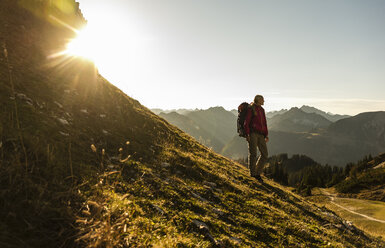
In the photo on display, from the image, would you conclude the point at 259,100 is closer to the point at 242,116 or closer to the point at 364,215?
the point at 242,116

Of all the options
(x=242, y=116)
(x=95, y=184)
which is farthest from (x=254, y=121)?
(x=95, y=184)

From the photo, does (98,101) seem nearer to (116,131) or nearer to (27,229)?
(116,131)

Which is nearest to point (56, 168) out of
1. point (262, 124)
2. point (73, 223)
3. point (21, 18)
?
point (73, 223)

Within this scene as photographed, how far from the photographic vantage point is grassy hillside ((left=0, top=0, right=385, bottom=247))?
117 inches

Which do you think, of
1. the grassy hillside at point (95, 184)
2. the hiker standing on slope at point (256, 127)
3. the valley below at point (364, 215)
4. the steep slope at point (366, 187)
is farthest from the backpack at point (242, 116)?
the steep slope at point (366, 187)

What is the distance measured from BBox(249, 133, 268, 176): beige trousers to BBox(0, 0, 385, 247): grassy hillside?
3.23 metres

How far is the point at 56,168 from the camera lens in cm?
411

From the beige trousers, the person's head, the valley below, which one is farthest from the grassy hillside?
the valley below

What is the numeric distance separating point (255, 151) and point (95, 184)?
9.08m

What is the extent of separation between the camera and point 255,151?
11.3 m

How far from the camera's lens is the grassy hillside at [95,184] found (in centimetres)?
297

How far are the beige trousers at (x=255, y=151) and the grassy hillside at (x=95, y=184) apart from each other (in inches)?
127

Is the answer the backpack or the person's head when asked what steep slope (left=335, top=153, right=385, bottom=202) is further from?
the backpack

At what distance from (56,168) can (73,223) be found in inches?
62.3
